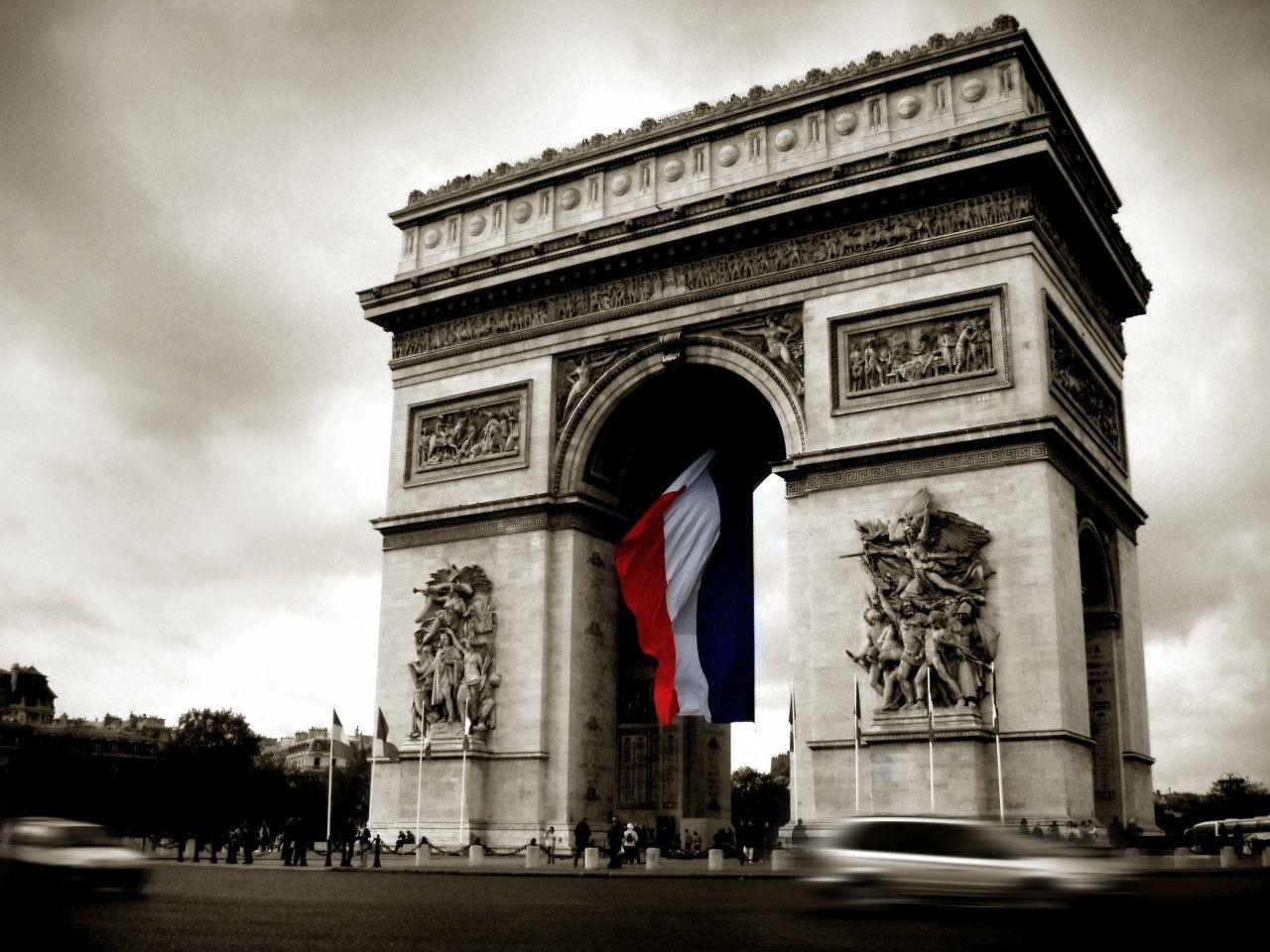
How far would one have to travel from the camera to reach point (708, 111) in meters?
35.9

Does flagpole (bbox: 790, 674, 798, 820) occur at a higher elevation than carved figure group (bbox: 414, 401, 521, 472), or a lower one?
lower

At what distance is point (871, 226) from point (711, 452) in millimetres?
7821

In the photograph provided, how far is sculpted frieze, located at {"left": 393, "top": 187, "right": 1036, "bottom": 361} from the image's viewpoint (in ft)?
103

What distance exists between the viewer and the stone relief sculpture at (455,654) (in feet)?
116

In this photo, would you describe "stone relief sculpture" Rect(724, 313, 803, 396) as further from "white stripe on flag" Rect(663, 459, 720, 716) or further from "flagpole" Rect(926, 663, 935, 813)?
"flagpole" Rect(926, 663, 935, 813)

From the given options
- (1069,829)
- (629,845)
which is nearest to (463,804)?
(629,845)

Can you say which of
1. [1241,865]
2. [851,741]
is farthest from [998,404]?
[1241,865]

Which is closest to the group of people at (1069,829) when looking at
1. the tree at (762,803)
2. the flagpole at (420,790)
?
the flagpole at (420,790)

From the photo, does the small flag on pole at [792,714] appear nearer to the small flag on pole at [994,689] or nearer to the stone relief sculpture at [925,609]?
the stone relief sculpture at [925,609]

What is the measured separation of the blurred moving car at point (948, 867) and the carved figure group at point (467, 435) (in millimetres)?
21870

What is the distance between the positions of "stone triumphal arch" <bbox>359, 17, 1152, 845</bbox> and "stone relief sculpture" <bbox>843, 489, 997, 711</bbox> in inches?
2.4

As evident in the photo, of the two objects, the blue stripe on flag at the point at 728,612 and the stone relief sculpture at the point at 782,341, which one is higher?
the stone relief sculpture at the point at 782,341

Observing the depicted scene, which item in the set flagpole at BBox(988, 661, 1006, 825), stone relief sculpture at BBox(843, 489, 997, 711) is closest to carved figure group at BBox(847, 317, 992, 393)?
stone relief sculpture at BBox(843, 489, 997, 711)

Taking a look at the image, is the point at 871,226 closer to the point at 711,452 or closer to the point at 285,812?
the point at 711,452
